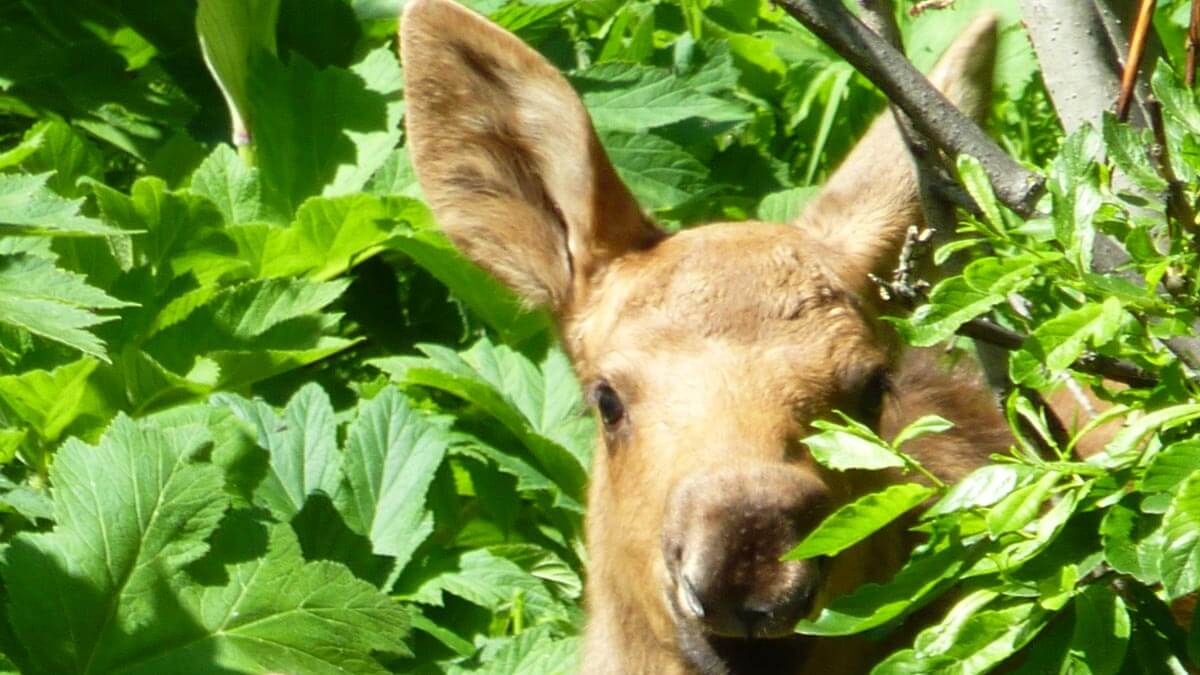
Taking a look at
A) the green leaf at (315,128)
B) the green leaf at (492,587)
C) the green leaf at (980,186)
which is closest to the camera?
the green leaf at (980,186)

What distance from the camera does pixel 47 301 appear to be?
4.61m

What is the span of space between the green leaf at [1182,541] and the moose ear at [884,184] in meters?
2.22

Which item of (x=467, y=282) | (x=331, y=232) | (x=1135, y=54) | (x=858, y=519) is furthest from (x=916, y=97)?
(x=331, y=232)

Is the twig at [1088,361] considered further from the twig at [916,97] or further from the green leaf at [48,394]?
the green leaf at [48,394]

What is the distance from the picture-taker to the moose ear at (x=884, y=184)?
4.96 meters

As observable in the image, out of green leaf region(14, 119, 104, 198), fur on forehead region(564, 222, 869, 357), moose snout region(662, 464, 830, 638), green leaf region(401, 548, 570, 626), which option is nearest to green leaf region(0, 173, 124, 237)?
fur on forehead region(564, 222, 869, 357)

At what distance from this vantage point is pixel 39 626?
4539mm

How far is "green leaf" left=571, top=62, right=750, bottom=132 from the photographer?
6867 mm

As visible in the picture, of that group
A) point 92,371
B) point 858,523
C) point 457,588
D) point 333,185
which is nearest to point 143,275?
point 92,371

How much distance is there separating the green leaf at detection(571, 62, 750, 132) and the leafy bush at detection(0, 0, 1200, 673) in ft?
0.05

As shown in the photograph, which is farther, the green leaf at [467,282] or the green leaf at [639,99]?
the green leaf at [639,99]

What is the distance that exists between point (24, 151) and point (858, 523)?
365cm

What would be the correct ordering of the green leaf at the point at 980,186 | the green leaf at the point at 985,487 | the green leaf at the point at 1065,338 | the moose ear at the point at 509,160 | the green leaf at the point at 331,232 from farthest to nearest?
1. the green leaf at the point at 331,232
2. the moose ear at the point at 509,160
3. the green leaf at the point at 980,186
4. the green leaf at the point at 985,487
5. the green leaf at the point at 1065,338

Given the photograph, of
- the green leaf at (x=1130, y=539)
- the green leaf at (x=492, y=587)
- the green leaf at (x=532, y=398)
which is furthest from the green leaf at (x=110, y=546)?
the green leaf at (x=1130, y=539)
